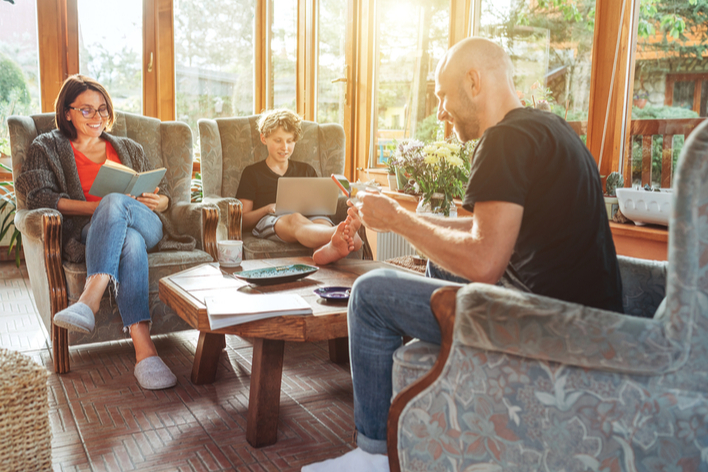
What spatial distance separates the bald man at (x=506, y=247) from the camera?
1166 millimetres

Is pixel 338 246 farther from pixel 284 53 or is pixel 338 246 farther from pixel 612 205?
pixel 284 53

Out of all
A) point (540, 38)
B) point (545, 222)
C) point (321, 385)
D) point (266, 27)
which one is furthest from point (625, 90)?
point (266, 27)

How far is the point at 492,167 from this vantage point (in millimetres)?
1168

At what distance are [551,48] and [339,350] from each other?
5.76 ft

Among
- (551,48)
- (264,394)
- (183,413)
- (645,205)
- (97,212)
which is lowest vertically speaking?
(183,413)

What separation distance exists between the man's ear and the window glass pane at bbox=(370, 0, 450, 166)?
224cm

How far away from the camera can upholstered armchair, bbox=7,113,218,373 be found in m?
2.20

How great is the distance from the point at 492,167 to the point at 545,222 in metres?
0.17

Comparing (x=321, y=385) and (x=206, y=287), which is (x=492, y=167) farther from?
(x=321, y=385)

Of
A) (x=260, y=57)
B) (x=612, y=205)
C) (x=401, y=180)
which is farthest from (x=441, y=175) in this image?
(x=260, y=57)

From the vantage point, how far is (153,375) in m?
2.04

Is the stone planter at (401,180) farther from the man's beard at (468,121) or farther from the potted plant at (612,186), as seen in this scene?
the man's beard at (468,121)

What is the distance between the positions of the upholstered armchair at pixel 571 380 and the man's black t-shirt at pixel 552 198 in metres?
0.23

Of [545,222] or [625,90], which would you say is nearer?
[545,222]
